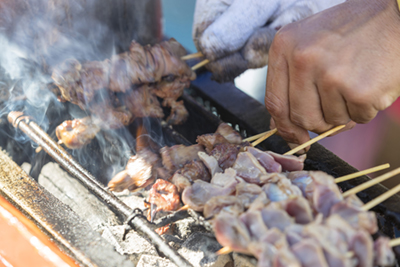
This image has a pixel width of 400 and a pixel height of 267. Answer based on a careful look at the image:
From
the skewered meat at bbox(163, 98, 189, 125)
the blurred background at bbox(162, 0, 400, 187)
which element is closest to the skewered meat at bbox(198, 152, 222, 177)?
the skewered meat at bbox(163, 98, 189, 125)

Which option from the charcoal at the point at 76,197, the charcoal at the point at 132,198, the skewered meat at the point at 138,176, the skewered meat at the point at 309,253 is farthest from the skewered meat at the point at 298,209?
the charcoal at the point at 132,198

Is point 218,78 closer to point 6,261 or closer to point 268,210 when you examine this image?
point 268,210

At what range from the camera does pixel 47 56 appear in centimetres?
350

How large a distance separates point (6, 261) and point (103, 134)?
5.91 ft

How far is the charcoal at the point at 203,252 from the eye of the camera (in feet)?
7.49

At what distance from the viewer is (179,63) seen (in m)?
3.79

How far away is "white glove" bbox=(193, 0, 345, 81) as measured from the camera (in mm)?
3602

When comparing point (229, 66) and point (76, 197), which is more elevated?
point (229, 66)

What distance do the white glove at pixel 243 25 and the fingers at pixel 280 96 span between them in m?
1.17

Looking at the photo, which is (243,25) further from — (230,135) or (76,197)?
(76,197)

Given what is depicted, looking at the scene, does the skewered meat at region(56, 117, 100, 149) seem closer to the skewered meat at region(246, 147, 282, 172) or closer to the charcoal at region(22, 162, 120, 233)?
the charcoal at region(22, 162, 120, 233)

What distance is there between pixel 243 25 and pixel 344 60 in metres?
1.75

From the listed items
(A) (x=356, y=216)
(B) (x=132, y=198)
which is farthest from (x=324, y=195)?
(B) (x=132, y=198)

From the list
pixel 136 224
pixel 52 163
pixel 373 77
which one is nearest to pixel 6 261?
pixel 136 224
